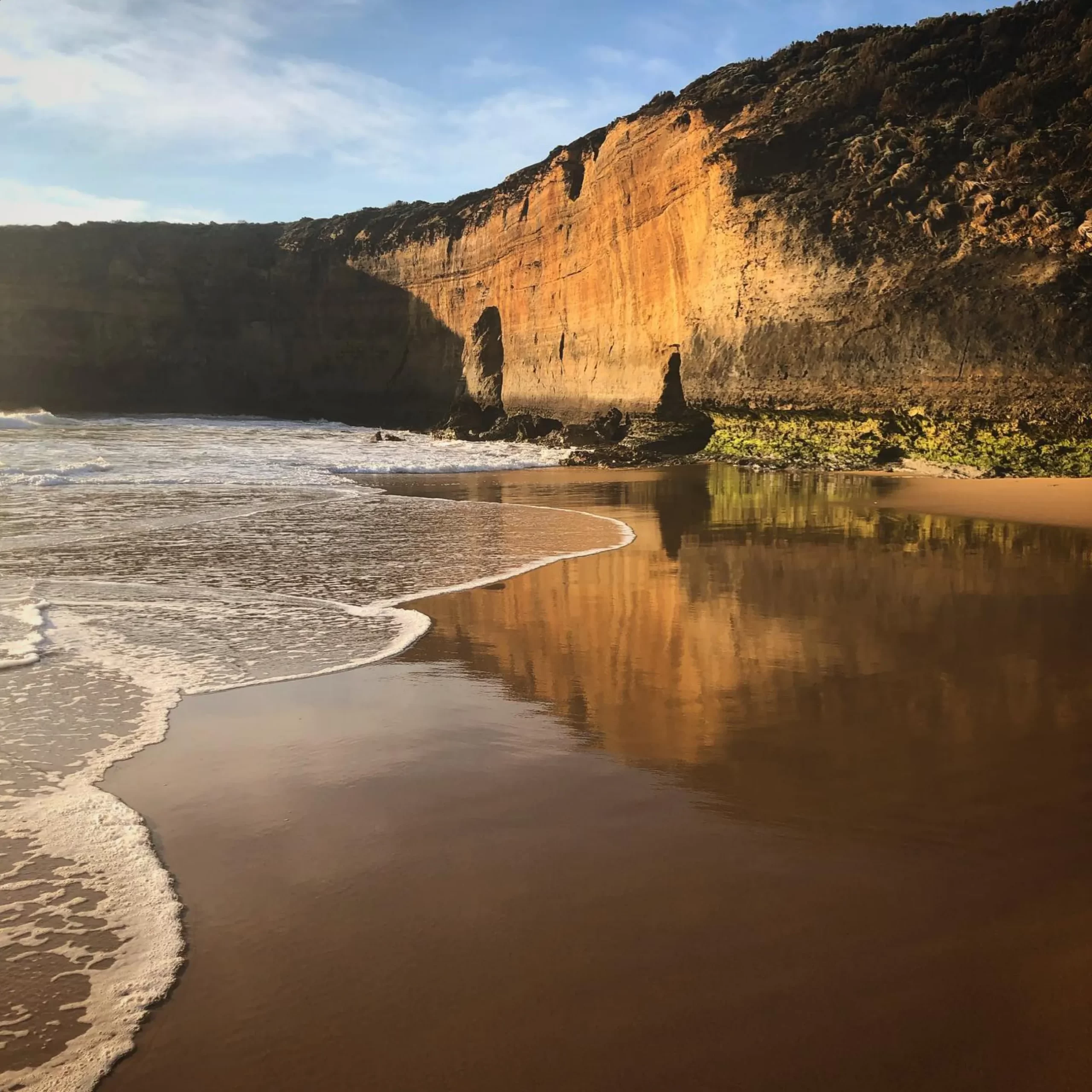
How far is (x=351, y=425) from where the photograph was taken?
4066 centimetres

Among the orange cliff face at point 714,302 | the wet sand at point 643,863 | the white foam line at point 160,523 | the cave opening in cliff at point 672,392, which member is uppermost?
the orange cliff face at point 714,302

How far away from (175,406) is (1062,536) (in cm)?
4386

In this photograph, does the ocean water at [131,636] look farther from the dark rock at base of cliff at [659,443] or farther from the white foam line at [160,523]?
the dark rock at base of cliff at [659,443]

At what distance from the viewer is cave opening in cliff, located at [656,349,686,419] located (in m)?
22.4

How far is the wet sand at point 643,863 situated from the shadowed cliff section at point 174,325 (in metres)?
39.1

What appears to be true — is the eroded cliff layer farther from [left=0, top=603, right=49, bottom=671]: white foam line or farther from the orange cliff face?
[left=0, top=603, right=49, bottom=671]: white foam line

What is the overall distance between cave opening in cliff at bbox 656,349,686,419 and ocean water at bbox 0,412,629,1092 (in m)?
9.26

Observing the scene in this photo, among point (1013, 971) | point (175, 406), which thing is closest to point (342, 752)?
point (1013, 971)

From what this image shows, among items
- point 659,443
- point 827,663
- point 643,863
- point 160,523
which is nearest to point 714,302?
point 659,443

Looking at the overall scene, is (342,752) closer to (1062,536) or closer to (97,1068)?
(97,1068)

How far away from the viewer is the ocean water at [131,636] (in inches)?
89.6

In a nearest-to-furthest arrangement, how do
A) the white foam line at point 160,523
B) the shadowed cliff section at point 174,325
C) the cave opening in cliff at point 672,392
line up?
the white foam line at point 160,523
the cave opening in cliff at point 672,392
the shadowed cliff section at point 174,325

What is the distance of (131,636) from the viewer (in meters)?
5.47

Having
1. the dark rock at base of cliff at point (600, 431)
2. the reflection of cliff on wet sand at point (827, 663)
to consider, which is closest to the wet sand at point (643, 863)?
the reflection of cliff on wet sand at point (827, 663)
